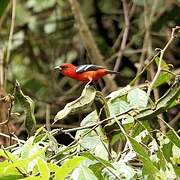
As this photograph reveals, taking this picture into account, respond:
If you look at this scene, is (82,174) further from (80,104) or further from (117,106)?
(117,106)

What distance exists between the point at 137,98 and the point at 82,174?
0.38 metres

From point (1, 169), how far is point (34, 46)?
10.6ft

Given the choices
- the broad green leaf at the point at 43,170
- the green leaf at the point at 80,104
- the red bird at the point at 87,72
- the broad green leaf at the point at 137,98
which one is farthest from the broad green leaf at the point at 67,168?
the red bird at the point at 87,72

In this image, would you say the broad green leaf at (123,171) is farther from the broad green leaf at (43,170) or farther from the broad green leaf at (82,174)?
the broad green leaf at (43,170)

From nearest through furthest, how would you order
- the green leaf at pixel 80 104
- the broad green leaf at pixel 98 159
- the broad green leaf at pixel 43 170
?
the broad green leaf at pixel 43 170 < the broad green leaf at pixel 98 159 < the green leaf at pixel 80 104

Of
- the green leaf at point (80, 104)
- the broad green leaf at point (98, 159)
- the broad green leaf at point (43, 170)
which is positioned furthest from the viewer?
the green leaf at point (80, 104)

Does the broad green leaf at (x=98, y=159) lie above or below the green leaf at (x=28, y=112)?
below

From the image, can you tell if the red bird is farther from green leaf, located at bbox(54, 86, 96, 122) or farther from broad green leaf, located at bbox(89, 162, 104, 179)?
broad green leaf, located at bbox(89, 162, 104, 179)

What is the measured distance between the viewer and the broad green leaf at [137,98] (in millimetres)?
1301

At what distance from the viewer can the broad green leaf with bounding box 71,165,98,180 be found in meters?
0.97

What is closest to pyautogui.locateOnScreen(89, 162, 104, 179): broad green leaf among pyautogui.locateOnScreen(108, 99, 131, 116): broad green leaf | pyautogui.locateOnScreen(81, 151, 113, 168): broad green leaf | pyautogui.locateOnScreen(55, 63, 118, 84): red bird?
pyautogui.locateOnScreen(81, 151, 113, 168): broad green leaf

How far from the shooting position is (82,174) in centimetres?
98

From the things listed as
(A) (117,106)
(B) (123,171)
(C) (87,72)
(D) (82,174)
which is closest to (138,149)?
(B) (123,171)

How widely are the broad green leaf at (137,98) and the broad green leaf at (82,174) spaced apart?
0.34 m
